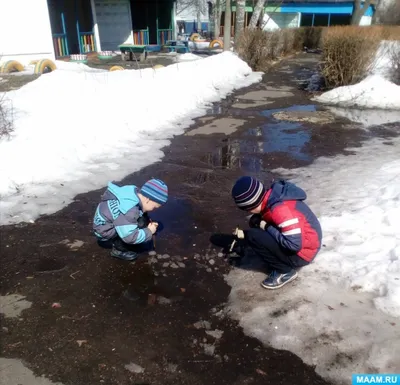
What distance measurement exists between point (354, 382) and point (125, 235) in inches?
76.7

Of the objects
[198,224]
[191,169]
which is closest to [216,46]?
[191,169]

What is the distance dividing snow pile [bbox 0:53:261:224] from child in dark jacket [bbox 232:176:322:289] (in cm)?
259

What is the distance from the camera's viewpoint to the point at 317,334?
2.60 m

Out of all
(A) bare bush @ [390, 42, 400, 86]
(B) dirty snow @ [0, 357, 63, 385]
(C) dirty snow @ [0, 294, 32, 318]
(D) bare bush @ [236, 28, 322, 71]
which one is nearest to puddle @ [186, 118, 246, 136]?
(C) dirty snow @ [0, 294, 32, 318]

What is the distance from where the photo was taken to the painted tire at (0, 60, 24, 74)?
13139 millimetres

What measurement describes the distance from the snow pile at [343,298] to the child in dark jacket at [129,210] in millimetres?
896

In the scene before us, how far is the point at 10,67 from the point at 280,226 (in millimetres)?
13611

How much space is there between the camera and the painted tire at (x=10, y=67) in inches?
517

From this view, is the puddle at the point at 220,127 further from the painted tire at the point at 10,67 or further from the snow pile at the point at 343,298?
the painted tire at the point at 10,67

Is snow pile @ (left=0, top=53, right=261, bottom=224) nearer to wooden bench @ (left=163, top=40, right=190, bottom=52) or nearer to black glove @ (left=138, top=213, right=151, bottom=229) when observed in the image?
black glove @ (left=138, top=213, right=151, bottom=229)

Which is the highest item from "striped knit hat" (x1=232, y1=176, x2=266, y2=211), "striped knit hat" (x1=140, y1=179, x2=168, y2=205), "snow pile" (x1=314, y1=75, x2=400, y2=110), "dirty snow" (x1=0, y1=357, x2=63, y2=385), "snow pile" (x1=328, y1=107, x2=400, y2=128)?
"striped knit hat" (x1=232, y1=176, x2=266, y2=211)

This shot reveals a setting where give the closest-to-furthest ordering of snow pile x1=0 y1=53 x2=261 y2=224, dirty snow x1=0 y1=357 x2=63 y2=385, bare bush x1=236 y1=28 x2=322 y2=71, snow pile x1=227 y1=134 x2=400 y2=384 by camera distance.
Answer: dirty snow x1=0 y1=357 x2=63 y2=385 → snow pile x1=227 y1=134 x2=400 y2=384 → snow pile x1=0 y1=53 x2=261 y2=224 → bare bush x1=236 y1=28 x2=322 y2=71

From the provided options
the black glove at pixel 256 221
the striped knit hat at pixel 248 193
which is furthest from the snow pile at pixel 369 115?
the striped knit hat at pixel 248 193

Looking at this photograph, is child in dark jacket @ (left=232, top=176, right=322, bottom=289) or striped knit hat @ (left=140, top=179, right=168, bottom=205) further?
striped knit hat @ (left=140, top=179, right=168, bottom=205)
